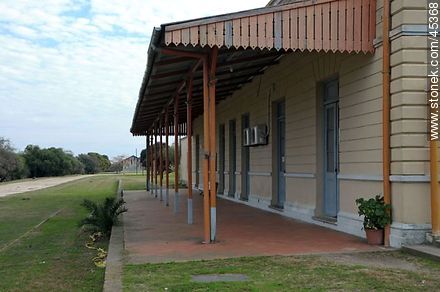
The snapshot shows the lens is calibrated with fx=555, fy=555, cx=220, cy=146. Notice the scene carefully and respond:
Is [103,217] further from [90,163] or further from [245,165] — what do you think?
[90,163]

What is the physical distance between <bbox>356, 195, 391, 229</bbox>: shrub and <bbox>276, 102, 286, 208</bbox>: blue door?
552cm

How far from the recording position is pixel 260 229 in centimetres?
1105

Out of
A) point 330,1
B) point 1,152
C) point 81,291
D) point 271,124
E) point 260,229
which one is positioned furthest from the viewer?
point 1,152

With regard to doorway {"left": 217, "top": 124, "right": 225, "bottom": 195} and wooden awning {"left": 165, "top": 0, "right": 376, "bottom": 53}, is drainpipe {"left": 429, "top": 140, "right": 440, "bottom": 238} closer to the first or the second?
wooden awning {"left": 165, "top": 0, "right": 376, "bottom": 53}

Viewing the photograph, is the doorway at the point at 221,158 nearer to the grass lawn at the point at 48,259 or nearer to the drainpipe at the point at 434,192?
the grass lawn at the point at 48,259

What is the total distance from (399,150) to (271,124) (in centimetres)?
668

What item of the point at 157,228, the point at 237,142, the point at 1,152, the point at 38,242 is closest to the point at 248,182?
the point at 237,142

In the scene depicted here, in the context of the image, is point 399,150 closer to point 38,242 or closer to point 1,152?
point 38,242

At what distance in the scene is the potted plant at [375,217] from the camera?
8523 mm

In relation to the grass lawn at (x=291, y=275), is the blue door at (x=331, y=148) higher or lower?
higher

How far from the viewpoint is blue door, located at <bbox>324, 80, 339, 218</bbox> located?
11.0 m

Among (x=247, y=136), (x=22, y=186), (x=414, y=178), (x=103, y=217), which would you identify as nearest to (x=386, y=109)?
(x=414, y=178)

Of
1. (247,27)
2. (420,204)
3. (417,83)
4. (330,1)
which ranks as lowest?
(420,204)

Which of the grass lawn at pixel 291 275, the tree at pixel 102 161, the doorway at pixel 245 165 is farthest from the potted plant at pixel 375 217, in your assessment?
the tree at pixel 102 161
